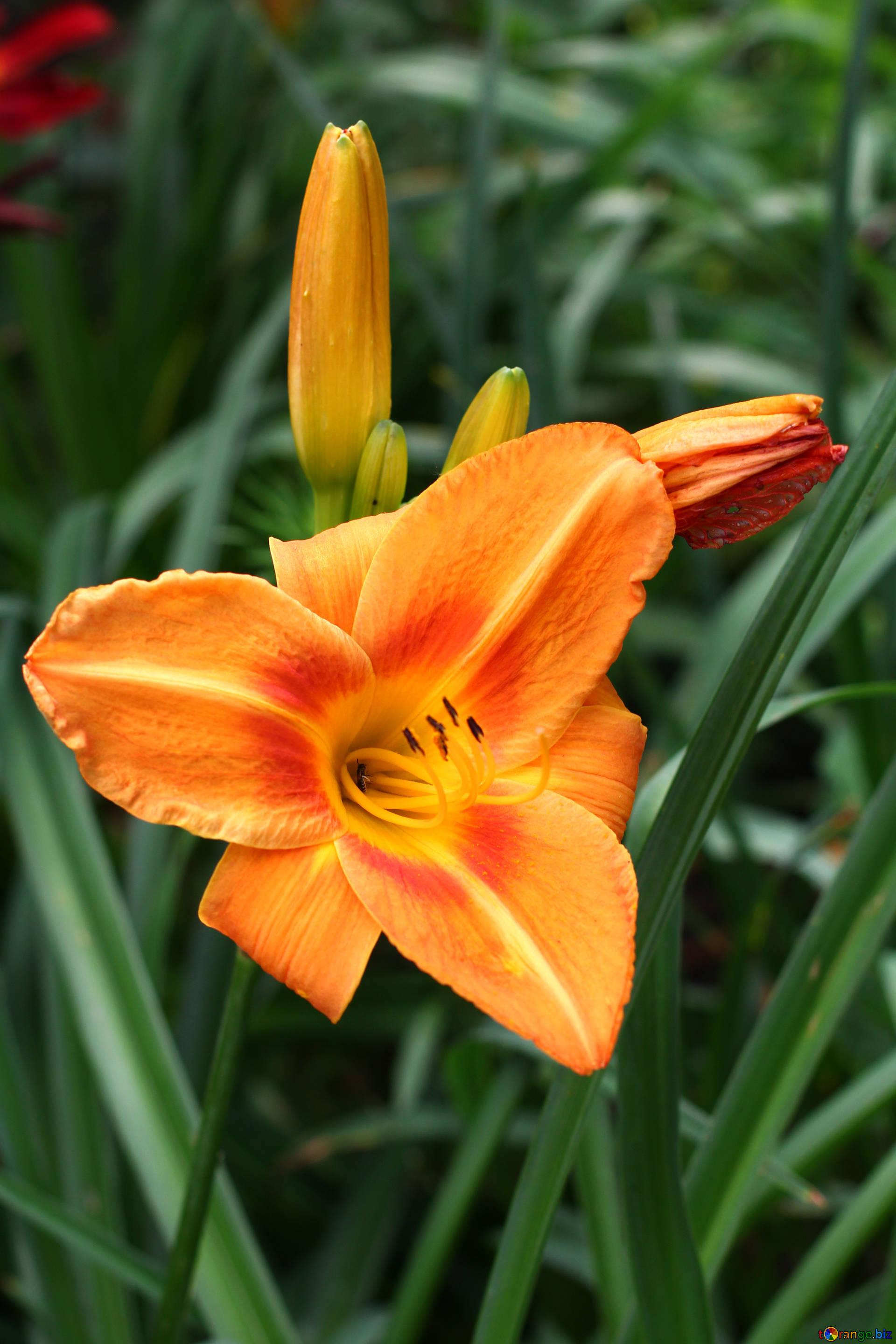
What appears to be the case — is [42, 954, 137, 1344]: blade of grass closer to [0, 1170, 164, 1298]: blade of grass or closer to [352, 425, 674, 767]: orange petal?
[0, 1170, 164, 1298]: blade of grass

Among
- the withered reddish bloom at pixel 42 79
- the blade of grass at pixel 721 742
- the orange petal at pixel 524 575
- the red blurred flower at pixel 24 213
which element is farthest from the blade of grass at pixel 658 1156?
the withered reddish bloom at pixel 42 79

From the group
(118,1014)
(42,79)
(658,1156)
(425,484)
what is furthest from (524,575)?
(42,79)

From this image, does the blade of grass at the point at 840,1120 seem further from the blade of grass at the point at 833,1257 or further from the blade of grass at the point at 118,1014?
the blade of grass at the point at 118,1014

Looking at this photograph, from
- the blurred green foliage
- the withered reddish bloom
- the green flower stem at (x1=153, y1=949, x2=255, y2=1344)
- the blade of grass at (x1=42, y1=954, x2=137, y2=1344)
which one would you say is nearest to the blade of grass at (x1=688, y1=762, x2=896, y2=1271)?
the blurred green foliage

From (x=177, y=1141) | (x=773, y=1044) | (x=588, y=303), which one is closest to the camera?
(x=773, y=1044)

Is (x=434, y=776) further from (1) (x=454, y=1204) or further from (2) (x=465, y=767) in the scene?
(1) (x=454, y=1204)

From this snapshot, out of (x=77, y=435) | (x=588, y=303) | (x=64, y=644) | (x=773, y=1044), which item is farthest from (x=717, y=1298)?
(x=77, y=435)

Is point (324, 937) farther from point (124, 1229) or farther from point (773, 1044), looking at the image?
point (124, 1229)
